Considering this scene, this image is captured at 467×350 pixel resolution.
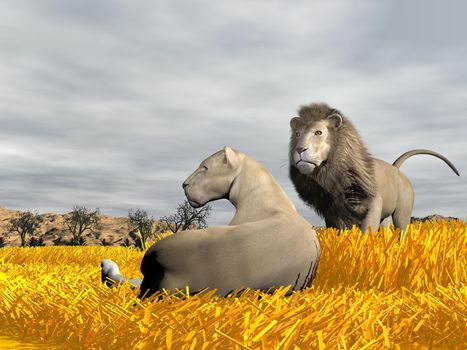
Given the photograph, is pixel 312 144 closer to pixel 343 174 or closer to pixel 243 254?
pixel 343 174

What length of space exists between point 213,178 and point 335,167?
251 centimetres

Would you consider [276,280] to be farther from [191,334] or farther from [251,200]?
[191,334]

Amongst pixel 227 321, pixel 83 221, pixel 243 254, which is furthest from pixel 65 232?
pixel 227 321

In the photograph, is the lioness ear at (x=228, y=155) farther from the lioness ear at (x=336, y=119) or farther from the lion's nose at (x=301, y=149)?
the lioness ear at (x=336, y=119)

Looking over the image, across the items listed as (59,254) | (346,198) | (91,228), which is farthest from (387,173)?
(91,228)

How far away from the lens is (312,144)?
17.5 feet

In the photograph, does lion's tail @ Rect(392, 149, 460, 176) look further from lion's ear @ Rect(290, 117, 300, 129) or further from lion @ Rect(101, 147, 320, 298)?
lion @ Rect(101, 147, 320, 298)

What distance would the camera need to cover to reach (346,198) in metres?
5.50

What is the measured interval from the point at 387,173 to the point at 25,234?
2588 centimetres

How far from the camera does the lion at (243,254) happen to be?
2754 millimetres

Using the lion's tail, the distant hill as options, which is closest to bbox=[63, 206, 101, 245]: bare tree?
the distant hill

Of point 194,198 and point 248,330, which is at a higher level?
point 194,198

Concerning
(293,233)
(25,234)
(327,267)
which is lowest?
(25,234)

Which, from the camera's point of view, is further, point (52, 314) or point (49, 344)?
point (52, 314)
